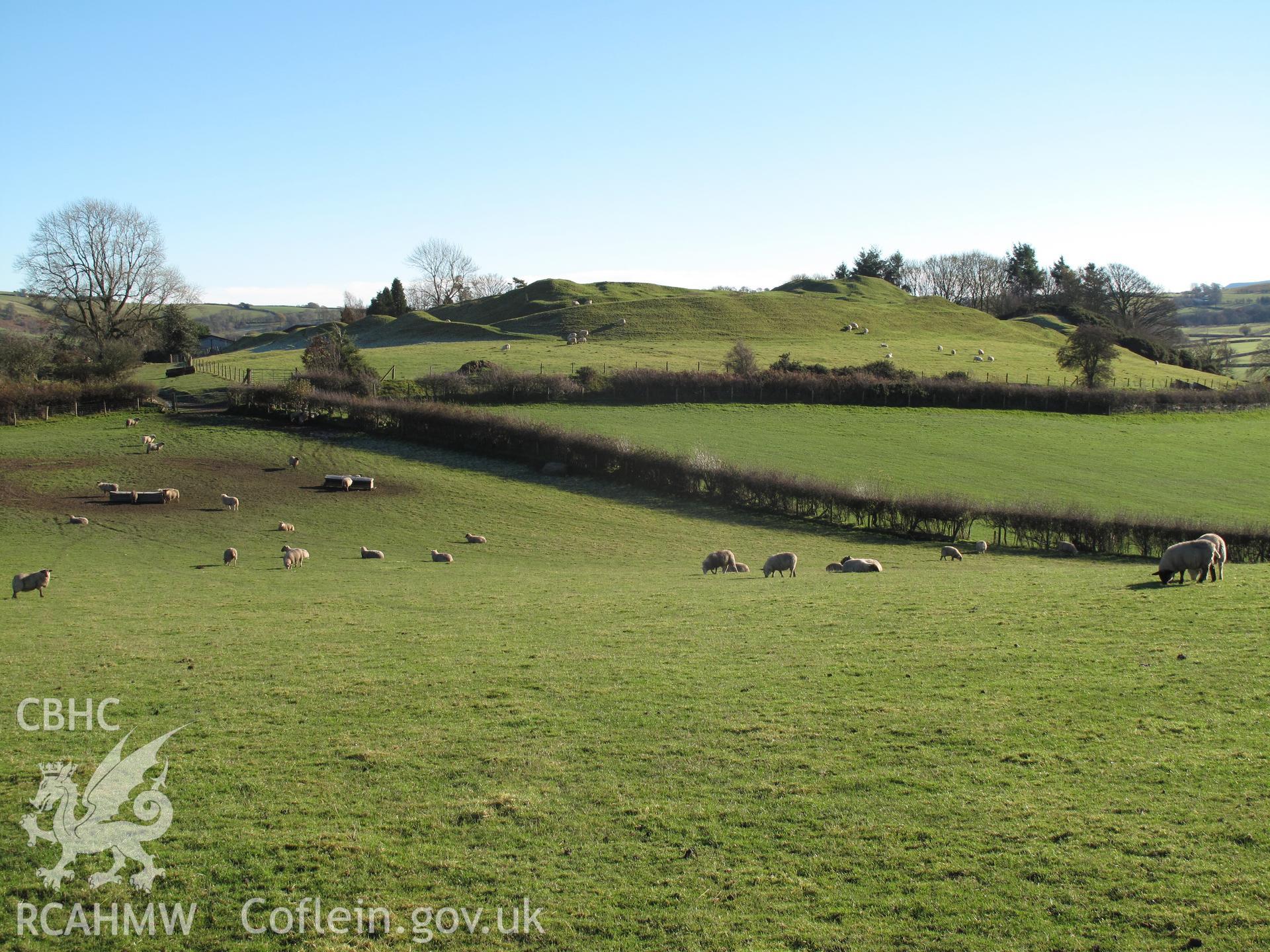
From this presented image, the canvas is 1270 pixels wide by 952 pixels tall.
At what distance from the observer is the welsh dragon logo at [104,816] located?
9047mm

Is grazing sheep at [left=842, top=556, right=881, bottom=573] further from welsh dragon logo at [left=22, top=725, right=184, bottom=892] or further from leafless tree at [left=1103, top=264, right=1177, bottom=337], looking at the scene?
leafless tree at [left=1103, top=264, right=1177, bottom=337]

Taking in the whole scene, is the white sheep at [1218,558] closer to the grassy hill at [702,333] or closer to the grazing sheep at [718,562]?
the grazing sheep at [718,562]

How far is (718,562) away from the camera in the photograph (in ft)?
100

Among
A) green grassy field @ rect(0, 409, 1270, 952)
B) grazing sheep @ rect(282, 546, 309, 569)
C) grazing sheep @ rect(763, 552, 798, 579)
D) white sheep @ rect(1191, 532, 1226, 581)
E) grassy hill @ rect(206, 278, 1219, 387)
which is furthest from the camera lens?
grassy hill @ rect(206, 278, 1219, 387)

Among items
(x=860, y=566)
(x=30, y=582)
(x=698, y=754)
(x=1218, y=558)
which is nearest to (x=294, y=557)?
(x=30, y=582)

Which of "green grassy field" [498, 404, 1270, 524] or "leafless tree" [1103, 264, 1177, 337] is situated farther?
"leafless tree" [1103, 264, 1177, 337]

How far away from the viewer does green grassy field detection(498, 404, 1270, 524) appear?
45.1 meters

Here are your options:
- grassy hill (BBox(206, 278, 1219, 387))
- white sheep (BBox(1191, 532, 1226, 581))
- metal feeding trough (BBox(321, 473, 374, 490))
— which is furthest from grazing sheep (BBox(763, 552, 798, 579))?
grassy hill (BBox(206, 278, 1219, 387))

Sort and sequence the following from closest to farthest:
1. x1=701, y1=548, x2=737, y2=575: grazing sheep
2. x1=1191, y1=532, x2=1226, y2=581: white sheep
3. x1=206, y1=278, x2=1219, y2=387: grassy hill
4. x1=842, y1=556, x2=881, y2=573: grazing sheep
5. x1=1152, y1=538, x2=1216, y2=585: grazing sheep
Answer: x1=1152, y1=538, x2=1216, y2=585: grazing sheep < x1=1191, y1=532, x2=1226, y2=581: white sheep < x1=842, y1=556, x2=881, y2=573: grazing sheep < x1=701, y1=548, x2=737, y2=575: grazing sheep < x1=206, y1=278, x2=1219, y2=387: grassy hill

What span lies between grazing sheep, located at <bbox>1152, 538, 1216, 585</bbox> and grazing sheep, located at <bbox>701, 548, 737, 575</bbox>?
42.0 ft

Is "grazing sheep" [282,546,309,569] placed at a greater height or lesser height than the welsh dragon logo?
lesser

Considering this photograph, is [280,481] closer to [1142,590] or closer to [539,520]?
[539,520]

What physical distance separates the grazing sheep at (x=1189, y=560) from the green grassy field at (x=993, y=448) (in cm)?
1555

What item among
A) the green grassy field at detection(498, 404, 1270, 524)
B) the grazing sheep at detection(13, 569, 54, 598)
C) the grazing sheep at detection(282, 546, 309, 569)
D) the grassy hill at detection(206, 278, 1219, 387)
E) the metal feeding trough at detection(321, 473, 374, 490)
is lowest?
the grazing sheep at detection(282, 546, 309, 569)
